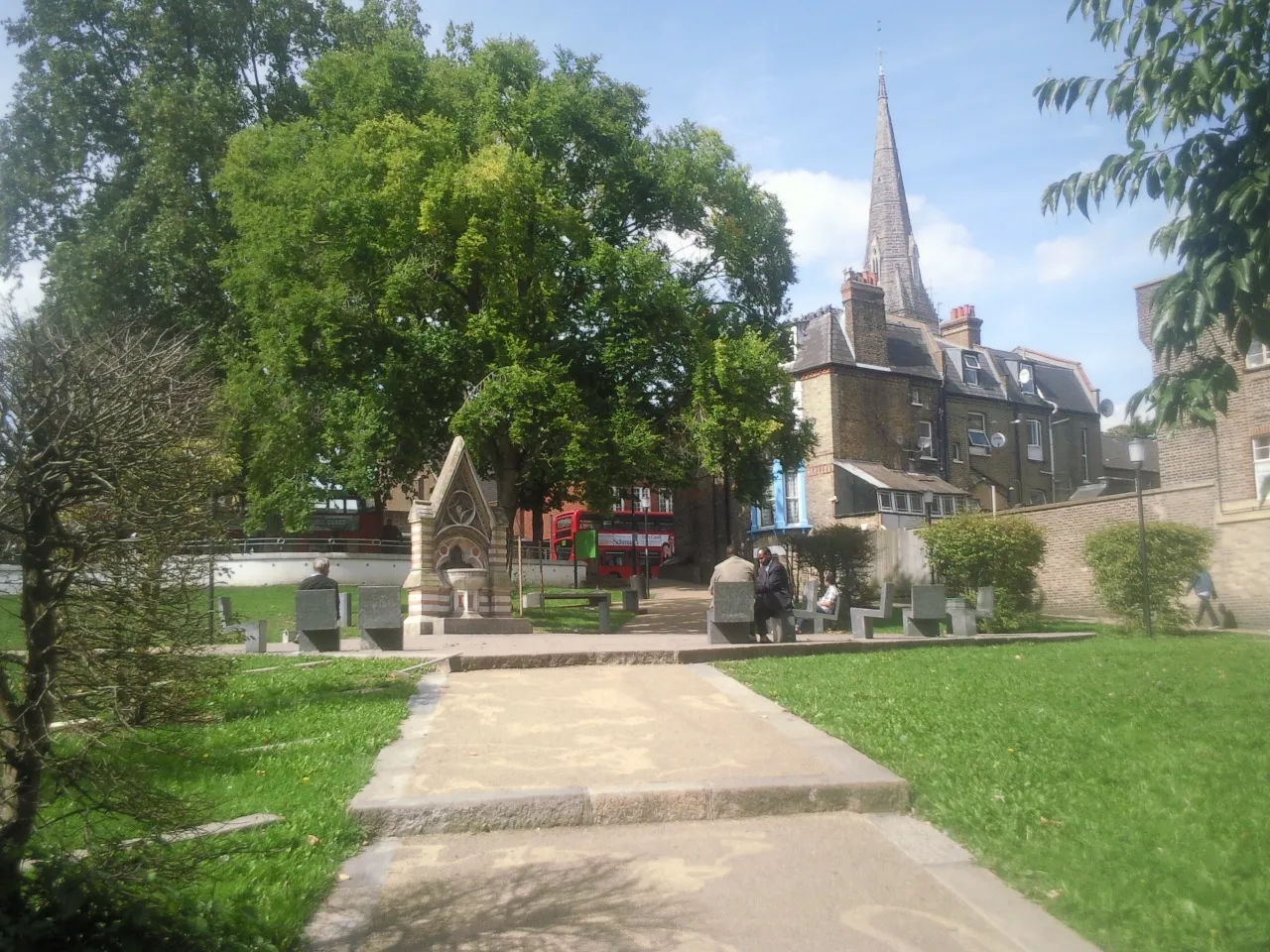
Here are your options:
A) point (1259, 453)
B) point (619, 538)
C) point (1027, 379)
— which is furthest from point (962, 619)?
point (619, 538)

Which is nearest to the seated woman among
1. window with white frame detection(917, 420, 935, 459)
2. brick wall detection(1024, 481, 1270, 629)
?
brick wall detection(1024, 481, 1270, 629)

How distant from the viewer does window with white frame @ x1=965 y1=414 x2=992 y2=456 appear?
4244cm

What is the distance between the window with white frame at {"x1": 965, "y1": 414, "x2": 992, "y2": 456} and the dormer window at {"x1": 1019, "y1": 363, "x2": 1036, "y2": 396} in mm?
3976

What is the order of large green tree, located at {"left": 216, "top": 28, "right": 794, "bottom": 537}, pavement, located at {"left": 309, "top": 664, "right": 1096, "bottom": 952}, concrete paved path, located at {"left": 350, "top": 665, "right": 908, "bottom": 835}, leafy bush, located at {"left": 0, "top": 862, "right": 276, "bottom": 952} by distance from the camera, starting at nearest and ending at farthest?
leafy bush, located at {"left": 0, "top": 862, "right": 276, "bottom": 952} < pavement, located at {"left": 309, "top": 664, "right": 1096, "bottom": 952} < concrete paved path, located at {"left": 350, "top": 665, "right": 908, "bottom": 835} < large green tree, located at {"left": 216, "top": 28, "right": 794, "bottom": 537}

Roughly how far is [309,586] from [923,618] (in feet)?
32.4

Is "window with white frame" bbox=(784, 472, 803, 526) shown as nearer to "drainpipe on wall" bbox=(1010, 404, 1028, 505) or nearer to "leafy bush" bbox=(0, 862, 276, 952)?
"drainpipe on wall" bbox=(1010, 404, 1028, 505)

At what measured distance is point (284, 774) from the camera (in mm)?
6824

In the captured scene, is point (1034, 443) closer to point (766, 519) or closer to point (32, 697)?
point (766, 519)

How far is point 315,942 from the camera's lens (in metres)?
4.35

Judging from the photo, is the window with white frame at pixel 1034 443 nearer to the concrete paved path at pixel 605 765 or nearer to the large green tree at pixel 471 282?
the large green tree at pixel 471 282

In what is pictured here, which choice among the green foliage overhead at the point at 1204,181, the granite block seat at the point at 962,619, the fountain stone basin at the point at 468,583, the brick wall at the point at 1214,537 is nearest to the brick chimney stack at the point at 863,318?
the brick wall at the point at 1214,537

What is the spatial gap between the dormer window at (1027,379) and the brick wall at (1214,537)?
73.8 feet

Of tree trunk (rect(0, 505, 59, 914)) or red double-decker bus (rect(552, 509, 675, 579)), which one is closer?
tree trunk (rect(0, 505, 59, 914))

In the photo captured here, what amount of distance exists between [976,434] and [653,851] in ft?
130
